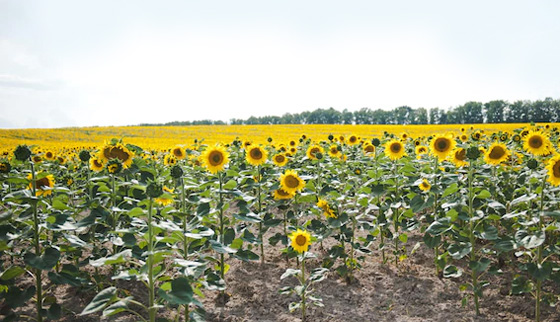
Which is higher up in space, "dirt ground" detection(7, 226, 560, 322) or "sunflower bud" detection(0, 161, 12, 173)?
"sunflower bud" detection(0, 161, 12, 173)

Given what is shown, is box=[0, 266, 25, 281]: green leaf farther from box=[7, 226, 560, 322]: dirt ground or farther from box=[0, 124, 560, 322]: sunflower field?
box=[7, 226, 560, 322]: dirt ground

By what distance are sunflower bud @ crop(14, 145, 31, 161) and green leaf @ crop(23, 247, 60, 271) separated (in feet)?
3.01

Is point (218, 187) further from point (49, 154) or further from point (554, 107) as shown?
point (554, 107)

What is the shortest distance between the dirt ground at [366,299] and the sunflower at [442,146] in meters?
1.66

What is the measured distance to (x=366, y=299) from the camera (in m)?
4.61

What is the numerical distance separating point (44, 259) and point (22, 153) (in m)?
1.05

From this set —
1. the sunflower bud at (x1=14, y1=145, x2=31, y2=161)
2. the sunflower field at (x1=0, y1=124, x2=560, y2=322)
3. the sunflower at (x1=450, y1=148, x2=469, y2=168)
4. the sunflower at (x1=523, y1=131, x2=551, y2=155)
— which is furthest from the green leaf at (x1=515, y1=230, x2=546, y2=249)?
the sunflower bud at (x1=14, y1=145, x2=31, y2=161)

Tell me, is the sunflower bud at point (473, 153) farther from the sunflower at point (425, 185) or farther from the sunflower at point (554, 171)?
the sunflower at point (425, 185)

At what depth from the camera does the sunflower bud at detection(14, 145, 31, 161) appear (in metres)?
3.47

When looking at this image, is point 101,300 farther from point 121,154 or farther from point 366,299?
point 366,299

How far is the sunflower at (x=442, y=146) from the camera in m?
4.94

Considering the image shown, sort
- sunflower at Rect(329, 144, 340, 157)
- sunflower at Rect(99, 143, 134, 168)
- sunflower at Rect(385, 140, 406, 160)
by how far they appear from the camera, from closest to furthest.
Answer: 1. sunflower at Rect(99, 143, 134, 168)
2. sunflower at Rect(385, 140, 406, 160)
3. sunflower at Rect(329, 144, 340, 157)

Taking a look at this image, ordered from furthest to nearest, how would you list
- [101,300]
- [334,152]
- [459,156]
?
1. [334,152]
2. [459,156]
3. [101,300]

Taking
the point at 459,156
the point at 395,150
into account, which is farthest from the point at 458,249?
the point at 395,150
